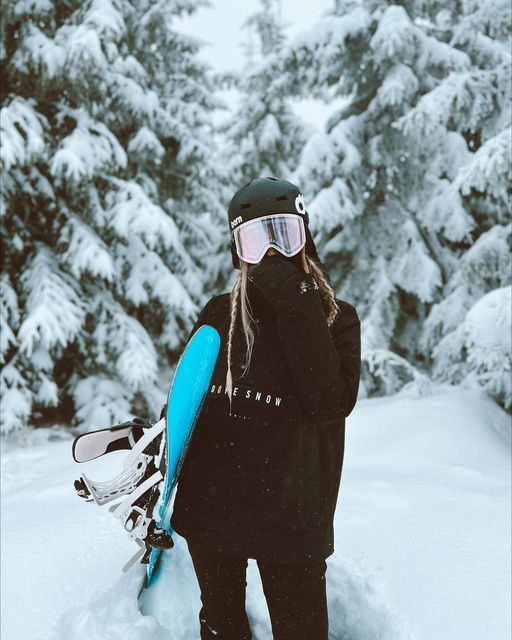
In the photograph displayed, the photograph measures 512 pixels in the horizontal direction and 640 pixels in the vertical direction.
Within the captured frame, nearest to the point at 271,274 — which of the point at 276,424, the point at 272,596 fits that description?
the point at 276,424

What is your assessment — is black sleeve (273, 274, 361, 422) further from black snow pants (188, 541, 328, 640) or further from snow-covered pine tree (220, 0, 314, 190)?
snow-covered pine tree (220, 0, 314, 190)

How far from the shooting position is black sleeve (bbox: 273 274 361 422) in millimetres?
1708

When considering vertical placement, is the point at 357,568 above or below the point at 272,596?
below

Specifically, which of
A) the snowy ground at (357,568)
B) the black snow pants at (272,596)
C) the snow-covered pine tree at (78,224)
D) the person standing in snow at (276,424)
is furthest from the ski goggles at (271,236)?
the snow-covered pine tree at (78,224)

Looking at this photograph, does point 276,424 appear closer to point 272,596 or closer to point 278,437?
point 278,437

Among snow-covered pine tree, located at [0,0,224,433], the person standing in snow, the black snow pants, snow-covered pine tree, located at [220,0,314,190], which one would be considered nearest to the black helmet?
the person standing in snow

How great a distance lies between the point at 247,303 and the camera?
1866mm

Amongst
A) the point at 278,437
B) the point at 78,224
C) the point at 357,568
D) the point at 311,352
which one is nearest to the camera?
the point at 311,352

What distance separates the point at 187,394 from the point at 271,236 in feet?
2.01

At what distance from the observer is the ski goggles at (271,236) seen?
6.22 feet

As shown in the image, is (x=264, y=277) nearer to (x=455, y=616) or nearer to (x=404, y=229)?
(x=455, y=616)

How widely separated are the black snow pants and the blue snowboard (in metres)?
0.32

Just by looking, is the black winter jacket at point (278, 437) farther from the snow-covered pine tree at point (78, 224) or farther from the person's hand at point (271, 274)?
the snow-covered pine tree at point (78, 224)

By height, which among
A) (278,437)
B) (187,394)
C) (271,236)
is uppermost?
(271,236)
